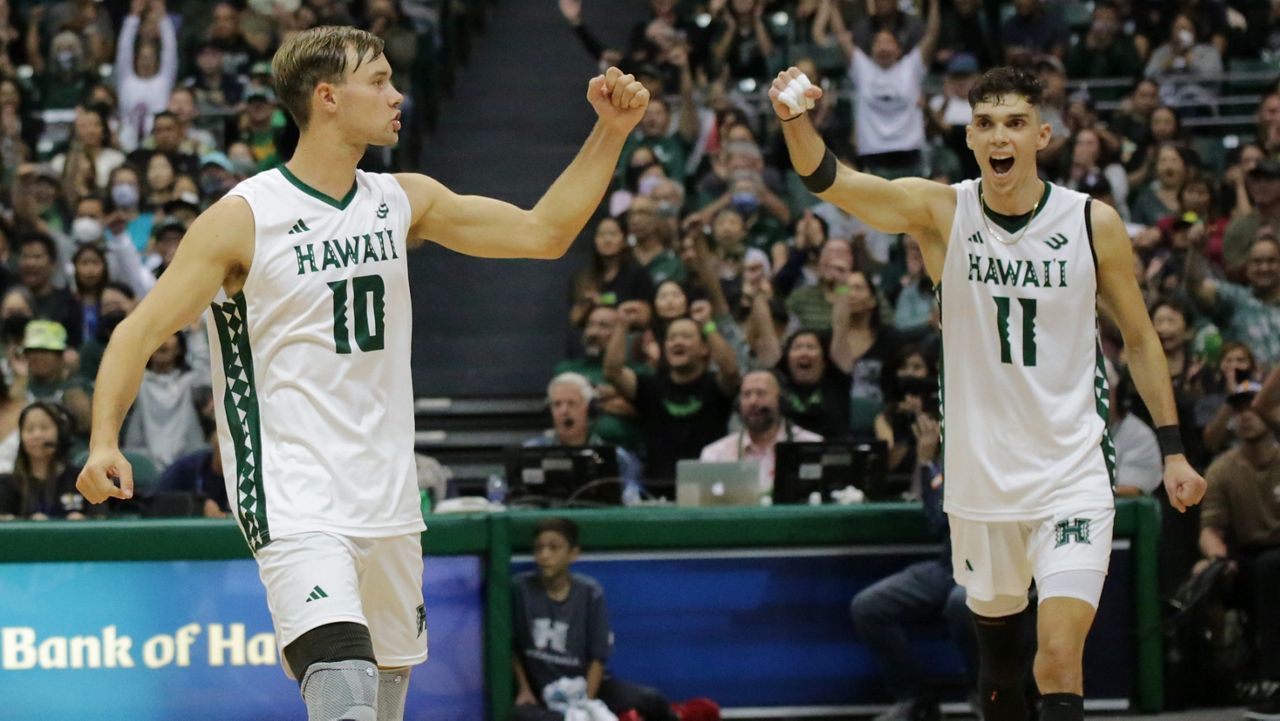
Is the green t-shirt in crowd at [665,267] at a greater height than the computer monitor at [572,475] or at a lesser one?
greater

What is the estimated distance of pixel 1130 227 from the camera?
45.9 ft

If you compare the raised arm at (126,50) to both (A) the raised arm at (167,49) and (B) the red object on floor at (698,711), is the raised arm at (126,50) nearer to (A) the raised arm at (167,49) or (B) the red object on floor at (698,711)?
(A) the raised arm at (167,49)

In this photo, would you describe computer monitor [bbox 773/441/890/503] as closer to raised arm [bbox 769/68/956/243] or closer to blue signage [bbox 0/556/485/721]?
blue signage [bbox 0/556/485/721]

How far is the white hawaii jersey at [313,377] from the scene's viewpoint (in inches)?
205

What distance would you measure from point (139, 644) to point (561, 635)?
6.93 ft

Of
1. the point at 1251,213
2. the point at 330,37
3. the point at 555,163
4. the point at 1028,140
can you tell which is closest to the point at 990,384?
the point at 1028,140

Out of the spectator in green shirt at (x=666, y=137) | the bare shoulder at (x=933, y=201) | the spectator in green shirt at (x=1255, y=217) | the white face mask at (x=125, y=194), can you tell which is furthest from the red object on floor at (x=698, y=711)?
the white face mask at (x=125, y=194)

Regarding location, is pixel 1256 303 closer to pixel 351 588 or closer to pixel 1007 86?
pixel 1007 86

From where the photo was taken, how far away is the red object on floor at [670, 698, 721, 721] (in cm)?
942

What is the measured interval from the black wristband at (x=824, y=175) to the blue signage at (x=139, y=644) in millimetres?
3743

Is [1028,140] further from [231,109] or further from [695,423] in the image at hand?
[231,109]

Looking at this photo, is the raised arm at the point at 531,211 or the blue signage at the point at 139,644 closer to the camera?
the raised arm at the point at 531,211

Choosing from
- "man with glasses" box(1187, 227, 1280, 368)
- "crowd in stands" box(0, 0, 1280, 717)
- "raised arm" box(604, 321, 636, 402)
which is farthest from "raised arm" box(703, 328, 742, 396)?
"man with glasses" box(1187, 227, 1280, 368)

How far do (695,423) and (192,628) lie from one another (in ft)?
11.7
